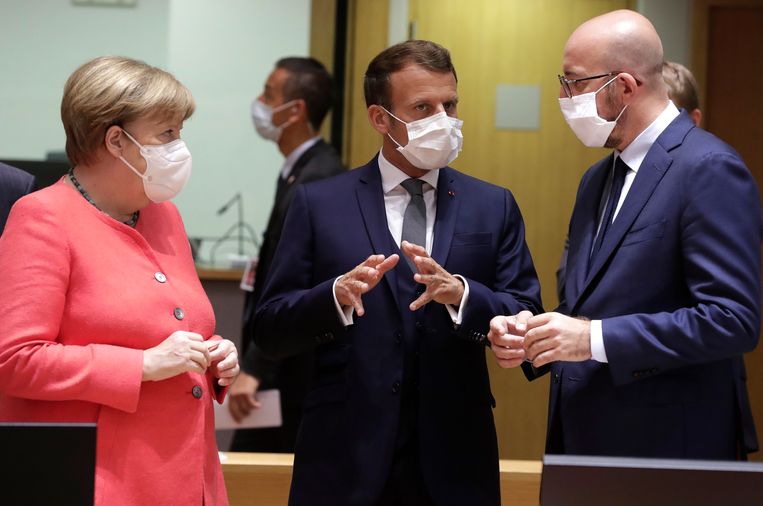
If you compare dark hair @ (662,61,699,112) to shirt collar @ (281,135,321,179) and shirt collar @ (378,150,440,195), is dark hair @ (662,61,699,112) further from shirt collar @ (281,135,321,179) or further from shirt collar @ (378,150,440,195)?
shirt collar @ (281,135,321,179)

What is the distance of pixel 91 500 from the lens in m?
1.58

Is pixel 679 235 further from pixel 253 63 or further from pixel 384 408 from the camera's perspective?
pixel 253 63

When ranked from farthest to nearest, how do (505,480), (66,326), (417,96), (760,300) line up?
(505,480) < (417,96) < (760,300) < (66,326)

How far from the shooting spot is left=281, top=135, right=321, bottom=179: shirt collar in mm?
4605

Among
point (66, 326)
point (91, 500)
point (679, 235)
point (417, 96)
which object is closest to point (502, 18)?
point (417, 96)

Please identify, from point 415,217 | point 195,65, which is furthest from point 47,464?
point 195,65

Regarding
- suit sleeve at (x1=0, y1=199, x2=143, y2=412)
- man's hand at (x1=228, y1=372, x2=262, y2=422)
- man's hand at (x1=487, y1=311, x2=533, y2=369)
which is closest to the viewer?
suit sleeve at (x1=0, y1=199, x2=143, y2=412)

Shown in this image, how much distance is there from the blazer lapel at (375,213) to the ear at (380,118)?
11cm

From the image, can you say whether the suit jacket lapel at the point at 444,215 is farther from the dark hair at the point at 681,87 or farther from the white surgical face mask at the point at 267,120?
the white surgical face mask at the point at 267,120

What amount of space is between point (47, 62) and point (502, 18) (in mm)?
2282

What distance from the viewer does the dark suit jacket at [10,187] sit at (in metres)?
2.57

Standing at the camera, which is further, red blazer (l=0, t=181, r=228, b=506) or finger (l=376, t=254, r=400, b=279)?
finger (l=376, t=254, r=400, b=279)

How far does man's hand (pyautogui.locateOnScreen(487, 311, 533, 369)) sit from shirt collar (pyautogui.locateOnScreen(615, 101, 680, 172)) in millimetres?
476

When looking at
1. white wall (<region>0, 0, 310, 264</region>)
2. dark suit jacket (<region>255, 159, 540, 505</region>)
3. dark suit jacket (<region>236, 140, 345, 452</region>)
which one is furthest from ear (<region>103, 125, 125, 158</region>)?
white wall (<region>0, 0, 310, 264</region>)
